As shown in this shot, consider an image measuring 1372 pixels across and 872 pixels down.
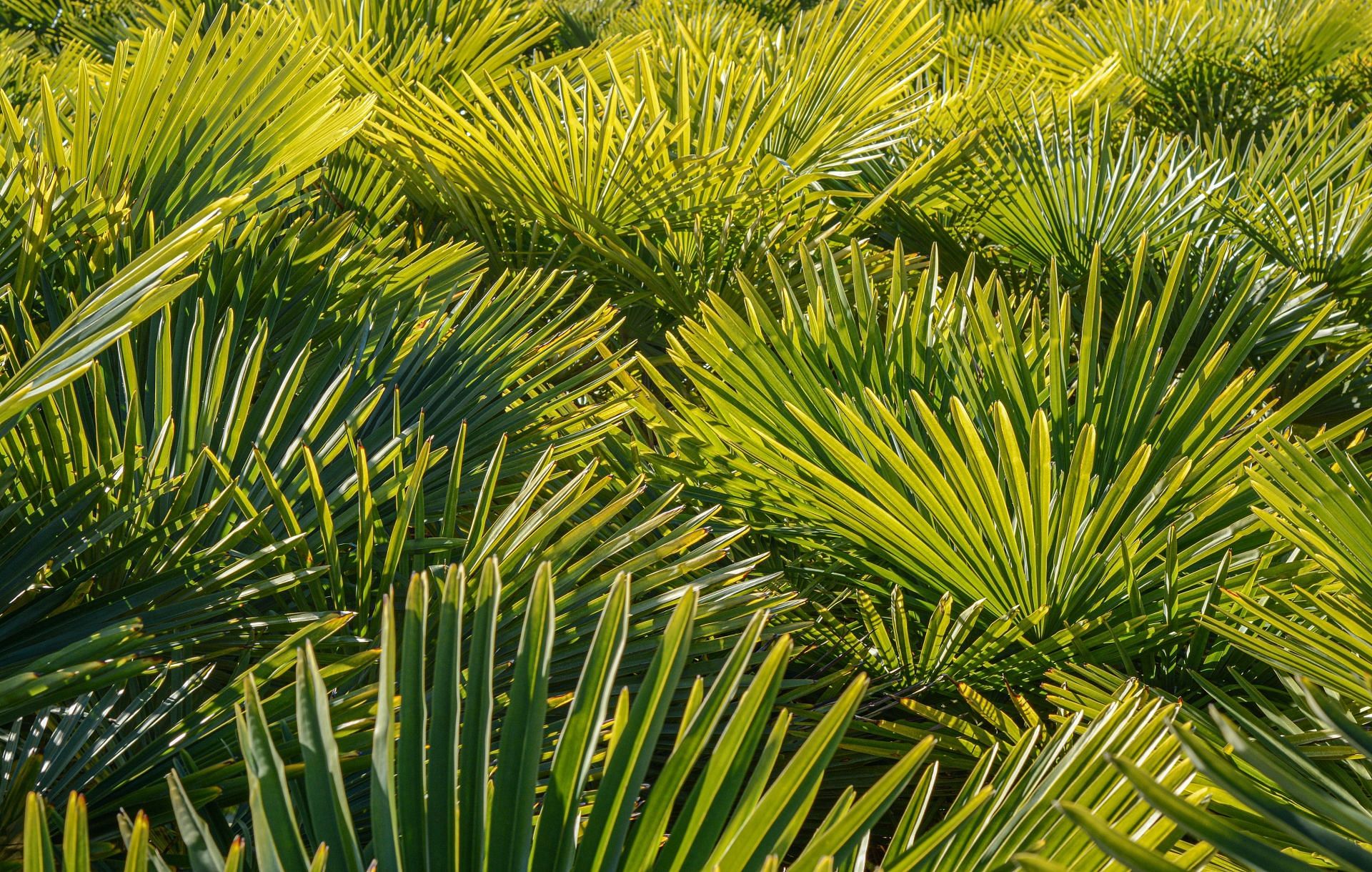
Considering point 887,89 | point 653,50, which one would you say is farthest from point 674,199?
point 653,50

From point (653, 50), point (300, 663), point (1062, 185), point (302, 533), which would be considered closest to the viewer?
point (300, 663)

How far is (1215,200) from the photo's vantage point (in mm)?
780

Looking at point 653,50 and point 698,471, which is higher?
point 653,50

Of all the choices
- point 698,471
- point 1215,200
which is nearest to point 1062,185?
point 1215,200

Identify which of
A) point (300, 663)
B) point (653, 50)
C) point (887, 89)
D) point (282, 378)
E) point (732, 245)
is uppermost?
point (653, 50)

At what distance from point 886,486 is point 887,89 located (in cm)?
50

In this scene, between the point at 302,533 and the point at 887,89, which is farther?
the point at 887,89

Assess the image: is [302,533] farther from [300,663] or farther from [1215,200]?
[1215,200]

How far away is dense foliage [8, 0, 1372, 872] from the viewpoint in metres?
0.24

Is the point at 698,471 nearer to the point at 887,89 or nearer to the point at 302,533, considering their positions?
the point at 302,533

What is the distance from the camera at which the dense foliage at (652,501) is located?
0.78 feet

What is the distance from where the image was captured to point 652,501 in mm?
499

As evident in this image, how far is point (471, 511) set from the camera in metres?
0.48

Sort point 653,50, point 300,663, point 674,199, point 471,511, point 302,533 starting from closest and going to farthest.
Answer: point 300,663 < point 302,533 < point 471,511 < point 674,199 < point 653,50
